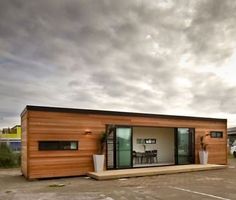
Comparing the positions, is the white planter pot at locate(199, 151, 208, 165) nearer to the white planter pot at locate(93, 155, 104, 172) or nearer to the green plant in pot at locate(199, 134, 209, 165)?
the green plant in pot at locate(199, 134, 209, 165)

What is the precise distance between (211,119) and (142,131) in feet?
12.3

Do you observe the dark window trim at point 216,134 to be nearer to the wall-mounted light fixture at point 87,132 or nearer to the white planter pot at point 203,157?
the white planter pot at point 203,157

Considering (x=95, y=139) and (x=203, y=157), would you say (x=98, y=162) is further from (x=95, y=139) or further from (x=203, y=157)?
(x=203, y=157)

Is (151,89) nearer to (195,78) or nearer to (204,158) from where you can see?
(195,78)

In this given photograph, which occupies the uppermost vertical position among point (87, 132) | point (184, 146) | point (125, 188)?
point (87, 132)

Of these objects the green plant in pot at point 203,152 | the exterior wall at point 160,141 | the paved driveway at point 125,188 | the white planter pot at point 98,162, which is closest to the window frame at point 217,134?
the green plant in pot at point 203,152

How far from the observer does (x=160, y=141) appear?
18531mm

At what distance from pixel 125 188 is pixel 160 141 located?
29.8ft

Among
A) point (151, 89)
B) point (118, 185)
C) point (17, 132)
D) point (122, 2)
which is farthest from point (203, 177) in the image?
point (17, 132)

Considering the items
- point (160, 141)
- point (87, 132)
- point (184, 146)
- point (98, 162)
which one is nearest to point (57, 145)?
point (87, 132)

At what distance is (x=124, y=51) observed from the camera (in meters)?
12.8

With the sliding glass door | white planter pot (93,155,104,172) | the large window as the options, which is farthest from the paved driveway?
the sliding glass door

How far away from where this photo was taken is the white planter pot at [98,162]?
1284cm

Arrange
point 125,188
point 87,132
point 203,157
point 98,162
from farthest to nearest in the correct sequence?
point 203,157, point 87,132, point 98,162, point 125,188
